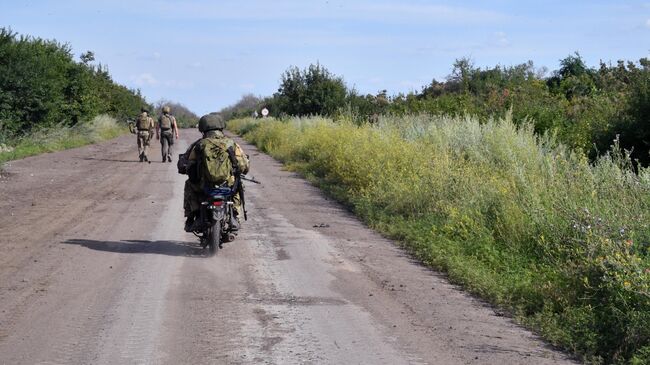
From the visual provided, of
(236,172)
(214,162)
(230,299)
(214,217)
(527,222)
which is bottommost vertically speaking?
(230,299)

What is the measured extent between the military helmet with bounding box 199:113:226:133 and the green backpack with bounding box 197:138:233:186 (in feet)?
1.06

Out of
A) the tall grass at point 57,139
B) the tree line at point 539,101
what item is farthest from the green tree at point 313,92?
the tall grass at point 57,139

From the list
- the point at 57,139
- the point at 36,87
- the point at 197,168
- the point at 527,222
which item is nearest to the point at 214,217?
the point at 197,168

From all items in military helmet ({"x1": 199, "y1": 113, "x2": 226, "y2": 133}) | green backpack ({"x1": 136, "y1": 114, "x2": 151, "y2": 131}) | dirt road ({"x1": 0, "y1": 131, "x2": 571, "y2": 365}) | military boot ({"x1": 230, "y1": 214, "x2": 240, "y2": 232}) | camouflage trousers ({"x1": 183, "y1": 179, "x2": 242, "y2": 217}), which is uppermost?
military helmet ({"x1": 199, "y1": 113, "x2": 226, "y2": 133})

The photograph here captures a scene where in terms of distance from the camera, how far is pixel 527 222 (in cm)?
1152

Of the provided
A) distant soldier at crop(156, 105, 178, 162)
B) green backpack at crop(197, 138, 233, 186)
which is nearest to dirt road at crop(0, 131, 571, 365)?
green backpack at crop(197, 138, 233, 186)

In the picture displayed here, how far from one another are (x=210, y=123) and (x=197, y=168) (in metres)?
0.66

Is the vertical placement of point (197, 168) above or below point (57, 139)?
above

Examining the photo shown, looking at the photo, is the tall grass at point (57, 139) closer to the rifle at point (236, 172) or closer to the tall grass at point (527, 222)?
the tall grass at point (527, 222)

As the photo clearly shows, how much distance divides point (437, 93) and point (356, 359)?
37182mm

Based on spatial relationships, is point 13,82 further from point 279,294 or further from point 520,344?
point 520,344

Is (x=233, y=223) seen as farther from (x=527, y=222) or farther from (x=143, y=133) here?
(x=143, y=133)

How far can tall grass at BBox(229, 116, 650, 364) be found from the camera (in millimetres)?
7758

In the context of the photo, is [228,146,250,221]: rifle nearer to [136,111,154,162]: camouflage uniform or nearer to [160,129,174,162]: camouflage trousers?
[160,129,174,162]: camouflage trousers
